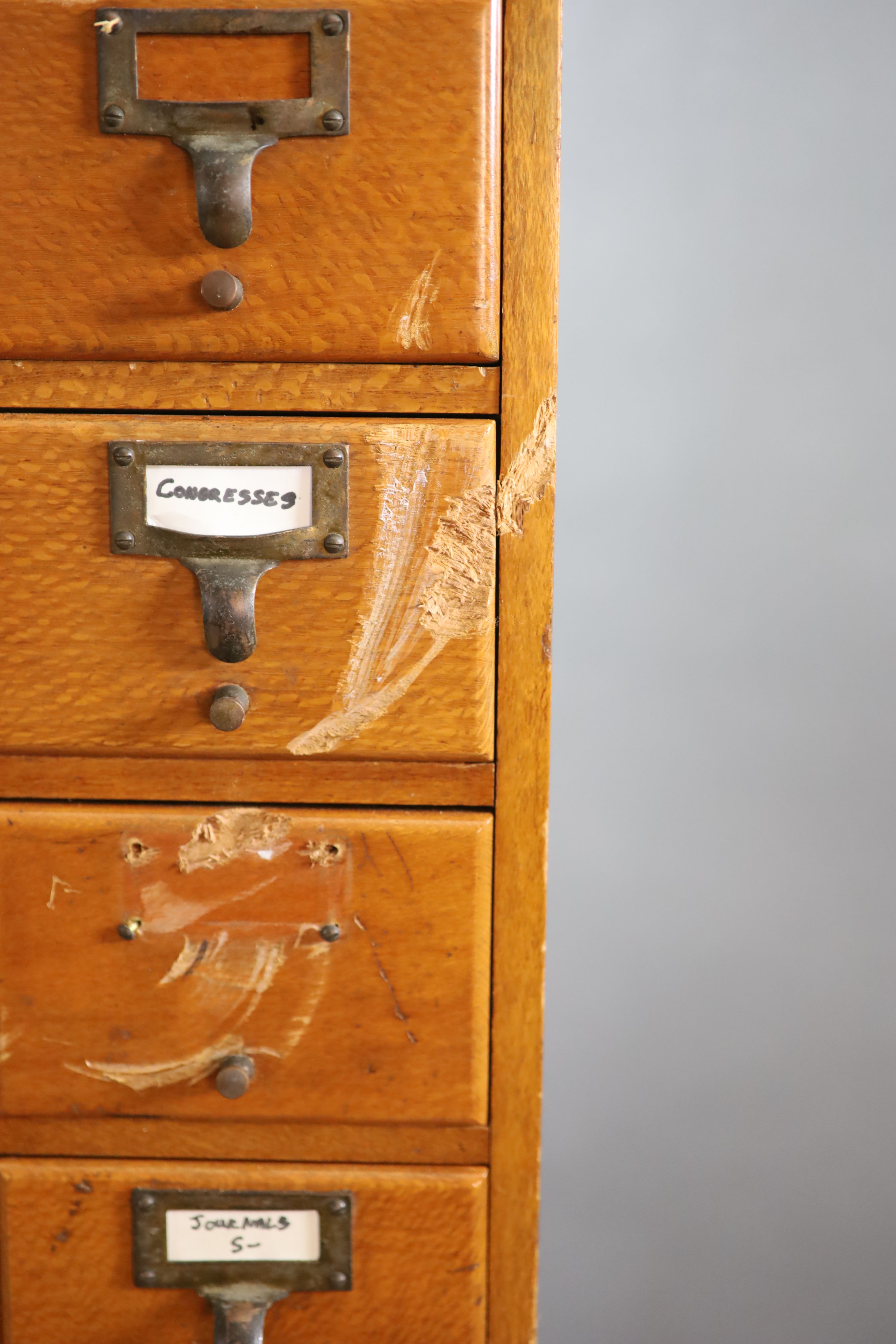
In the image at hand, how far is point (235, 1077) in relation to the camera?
0.64 meters

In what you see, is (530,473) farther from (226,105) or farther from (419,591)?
(226,105)

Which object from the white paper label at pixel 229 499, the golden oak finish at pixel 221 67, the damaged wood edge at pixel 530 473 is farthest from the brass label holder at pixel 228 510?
the golden oak finish at pixel 221 67

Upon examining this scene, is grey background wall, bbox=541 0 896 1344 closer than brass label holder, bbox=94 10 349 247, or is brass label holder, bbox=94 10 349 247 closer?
brass label holder, bbox=94 10 349 247

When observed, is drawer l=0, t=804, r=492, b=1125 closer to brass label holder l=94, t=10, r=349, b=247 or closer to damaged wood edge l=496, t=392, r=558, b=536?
damaged wood edge l=496, t=392, r=558, b=536

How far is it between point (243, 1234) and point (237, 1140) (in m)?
0.06

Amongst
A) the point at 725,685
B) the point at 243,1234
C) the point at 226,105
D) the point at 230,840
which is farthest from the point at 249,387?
the point at 725,685

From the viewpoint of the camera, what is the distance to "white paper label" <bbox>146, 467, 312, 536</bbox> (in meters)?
0.62

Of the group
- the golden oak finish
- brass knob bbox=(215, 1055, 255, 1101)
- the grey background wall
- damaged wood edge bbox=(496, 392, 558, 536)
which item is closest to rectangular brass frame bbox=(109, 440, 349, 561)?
damaged wood edge bbox=(496, 392, 558, 536)

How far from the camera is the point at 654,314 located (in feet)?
3.87

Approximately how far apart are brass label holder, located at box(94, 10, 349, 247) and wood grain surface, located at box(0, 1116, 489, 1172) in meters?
0.58

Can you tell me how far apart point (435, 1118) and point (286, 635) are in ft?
1.13

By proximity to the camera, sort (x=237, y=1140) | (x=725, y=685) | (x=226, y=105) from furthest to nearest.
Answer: (x=725, y=685) → (x=237, y=1140) → (x=226, y=105)

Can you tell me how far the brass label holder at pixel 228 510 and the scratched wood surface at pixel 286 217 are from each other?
0.06m

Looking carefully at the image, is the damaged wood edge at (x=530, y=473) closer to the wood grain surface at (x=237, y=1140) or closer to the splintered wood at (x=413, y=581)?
the splintered wood at (x=413, y=581)
